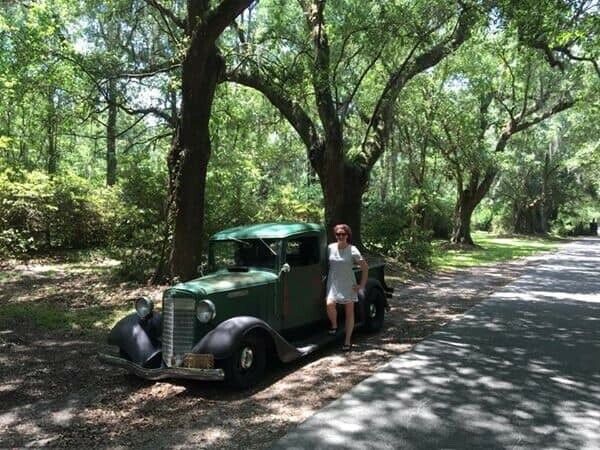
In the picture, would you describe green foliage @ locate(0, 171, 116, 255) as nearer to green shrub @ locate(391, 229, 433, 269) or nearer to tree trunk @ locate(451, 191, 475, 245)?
green shrub @ locate(391, 229, 433, 269)

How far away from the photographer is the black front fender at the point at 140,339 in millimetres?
6742

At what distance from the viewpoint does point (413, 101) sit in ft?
85.4

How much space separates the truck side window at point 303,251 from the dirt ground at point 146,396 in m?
1.28

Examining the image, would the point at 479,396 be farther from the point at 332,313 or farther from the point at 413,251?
the point at 413,251

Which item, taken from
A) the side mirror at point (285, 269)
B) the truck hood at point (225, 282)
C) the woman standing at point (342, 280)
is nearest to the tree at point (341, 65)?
the woman standing at point (342, 280)

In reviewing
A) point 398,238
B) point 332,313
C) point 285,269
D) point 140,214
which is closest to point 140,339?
point 285,269

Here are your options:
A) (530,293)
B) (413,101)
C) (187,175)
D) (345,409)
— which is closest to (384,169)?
(413,101)

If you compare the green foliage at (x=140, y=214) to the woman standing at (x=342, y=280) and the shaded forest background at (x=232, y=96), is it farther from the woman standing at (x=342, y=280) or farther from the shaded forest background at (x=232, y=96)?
the woman standing at (x=342, y=280)

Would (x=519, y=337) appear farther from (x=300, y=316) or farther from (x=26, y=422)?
(x=26, y=422)

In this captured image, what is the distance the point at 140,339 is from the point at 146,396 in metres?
0.76

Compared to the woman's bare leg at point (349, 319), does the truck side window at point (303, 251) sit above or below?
above

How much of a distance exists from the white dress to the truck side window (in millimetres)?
260

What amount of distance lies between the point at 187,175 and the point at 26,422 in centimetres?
739

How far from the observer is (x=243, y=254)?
7.81 meters
